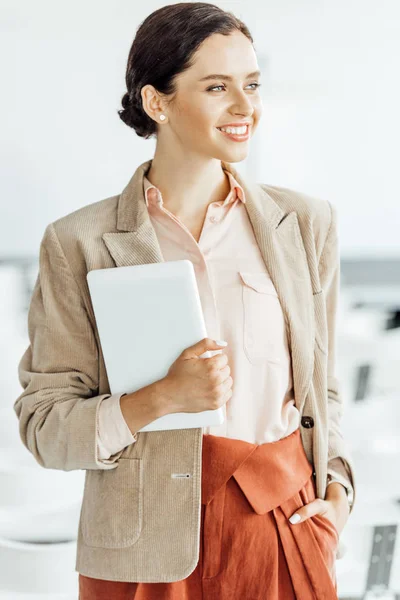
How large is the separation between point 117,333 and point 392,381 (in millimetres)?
1390

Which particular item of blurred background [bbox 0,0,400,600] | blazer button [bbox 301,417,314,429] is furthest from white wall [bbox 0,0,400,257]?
blazer button [bbox 301,417,314,429]

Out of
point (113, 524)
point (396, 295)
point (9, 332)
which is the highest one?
point (113, 524)

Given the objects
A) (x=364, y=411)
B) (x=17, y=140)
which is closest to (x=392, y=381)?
(x=364, y=411)

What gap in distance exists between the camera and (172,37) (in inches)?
45.6

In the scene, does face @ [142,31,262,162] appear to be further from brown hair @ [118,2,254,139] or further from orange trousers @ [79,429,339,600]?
orange trousers @ [79,429,339,600]

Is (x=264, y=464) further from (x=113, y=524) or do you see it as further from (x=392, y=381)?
(x=392, y=381)

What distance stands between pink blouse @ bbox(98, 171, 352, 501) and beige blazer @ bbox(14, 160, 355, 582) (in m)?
0.02

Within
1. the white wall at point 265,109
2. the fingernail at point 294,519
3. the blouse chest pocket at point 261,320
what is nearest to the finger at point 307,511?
the fingernail at point 294,519

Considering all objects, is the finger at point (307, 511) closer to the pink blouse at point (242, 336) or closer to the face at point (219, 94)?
the pink blouse at point (242, 336)

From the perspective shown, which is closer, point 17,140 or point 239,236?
point 239,236

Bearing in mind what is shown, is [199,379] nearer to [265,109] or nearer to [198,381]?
[198,381]

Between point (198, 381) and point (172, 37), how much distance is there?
506 mm

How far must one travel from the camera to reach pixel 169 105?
121 centimetres

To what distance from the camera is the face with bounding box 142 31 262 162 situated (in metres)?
1.15
